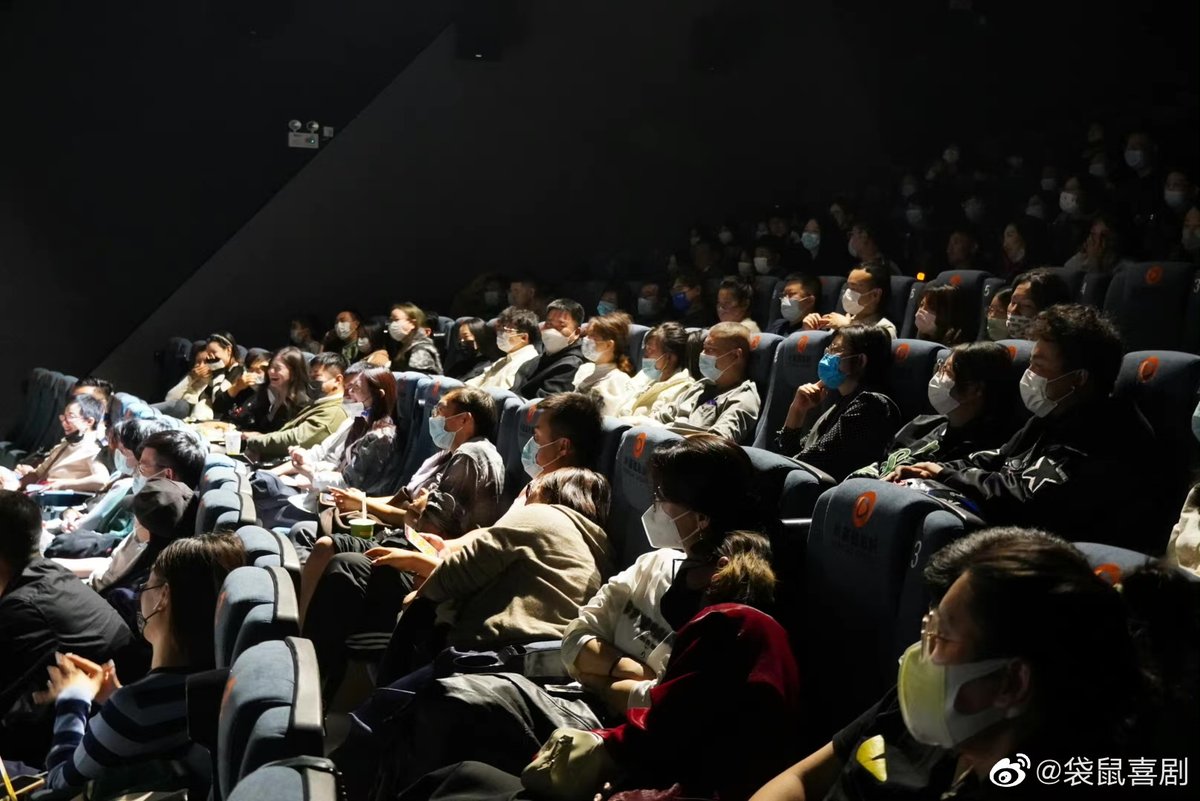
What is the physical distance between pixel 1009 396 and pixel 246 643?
1.87 meters

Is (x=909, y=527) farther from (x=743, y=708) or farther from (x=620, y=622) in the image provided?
(x=620, y=622)

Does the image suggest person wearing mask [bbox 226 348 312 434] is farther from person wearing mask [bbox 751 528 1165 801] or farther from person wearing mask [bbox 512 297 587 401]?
person wearing mask [bbox 751 528 1165 801]

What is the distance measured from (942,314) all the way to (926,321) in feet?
0.18

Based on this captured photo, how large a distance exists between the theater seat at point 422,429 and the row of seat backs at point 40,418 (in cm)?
283

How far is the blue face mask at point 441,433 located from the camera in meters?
3.81

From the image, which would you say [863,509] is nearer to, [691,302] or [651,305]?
[691,302]

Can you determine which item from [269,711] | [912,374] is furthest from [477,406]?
[269,711]

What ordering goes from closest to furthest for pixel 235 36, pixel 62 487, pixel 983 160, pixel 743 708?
pixel 743 708 → pixel 62 487 → pixel 983 160 → pixel 235 36

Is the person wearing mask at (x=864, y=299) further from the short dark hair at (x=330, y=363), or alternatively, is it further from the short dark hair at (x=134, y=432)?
the short dark hair at (x=134, y=432)

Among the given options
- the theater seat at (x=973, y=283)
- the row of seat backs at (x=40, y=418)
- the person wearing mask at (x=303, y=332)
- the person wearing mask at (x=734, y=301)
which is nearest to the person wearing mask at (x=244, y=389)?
the person wearing mask at (x=303, y=332)

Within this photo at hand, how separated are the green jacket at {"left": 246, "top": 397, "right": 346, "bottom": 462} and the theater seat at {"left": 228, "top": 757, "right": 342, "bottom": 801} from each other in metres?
4.26

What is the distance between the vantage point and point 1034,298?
340 cm

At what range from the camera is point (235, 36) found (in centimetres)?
852

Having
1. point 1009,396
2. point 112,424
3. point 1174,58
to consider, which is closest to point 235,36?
point 112,424
